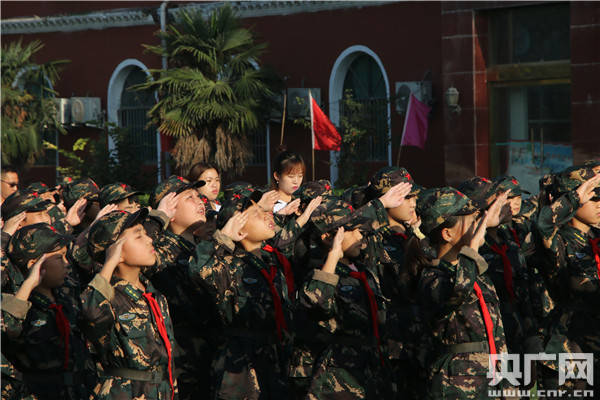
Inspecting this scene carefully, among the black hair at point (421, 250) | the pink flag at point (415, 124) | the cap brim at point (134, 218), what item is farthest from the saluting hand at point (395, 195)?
the pink flag at point (415, 124)

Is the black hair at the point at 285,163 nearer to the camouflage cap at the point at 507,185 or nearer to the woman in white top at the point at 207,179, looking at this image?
the woman in white top at the point at 207,179

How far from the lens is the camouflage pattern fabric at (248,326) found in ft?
20.2

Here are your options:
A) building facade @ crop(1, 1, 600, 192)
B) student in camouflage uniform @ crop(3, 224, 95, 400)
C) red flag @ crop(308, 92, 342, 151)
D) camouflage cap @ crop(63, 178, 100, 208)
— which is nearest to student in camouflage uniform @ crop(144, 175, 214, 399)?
student in camouflage uniform @ crop(3, 224, 95, 400)

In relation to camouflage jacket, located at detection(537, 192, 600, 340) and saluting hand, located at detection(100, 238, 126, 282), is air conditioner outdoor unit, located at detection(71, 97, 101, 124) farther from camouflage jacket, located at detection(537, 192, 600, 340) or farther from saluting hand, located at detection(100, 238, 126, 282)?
saluting hand, located at detection(100, 238, 126, 282)

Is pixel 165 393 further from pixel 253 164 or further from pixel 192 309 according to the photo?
pixel 253 164

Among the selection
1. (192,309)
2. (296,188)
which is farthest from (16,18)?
(192,309)

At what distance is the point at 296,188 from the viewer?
870 centimetres

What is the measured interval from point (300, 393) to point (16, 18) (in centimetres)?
1913

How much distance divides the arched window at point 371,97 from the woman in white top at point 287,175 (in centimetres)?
908

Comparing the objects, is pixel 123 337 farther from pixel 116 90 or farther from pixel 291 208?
pixel 116 90

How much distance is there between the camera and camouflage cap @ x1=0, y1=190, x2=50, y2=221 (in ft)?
24.7

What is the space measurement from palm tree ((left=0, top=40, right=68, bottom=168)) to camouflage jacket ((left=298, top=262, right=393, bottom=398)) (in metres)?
15.5

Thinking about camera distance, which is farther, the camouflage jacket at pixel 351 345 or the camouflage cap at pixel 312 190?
the camouflage cap at pixel 312 190

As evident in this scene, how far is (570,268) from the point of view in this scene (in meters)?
6.49
